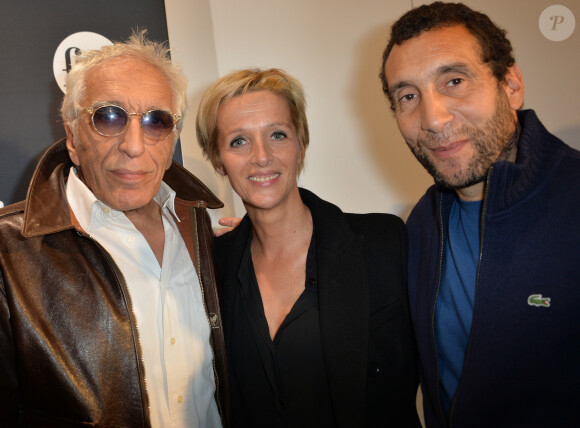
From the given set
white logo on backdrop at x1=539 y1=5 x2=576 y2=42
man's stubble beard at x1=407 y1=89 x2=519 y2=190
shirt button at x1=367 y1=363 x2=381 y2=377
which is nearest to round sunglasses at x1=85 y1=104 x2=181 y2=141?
man's stubble beard at x1=407 y1=89 x2=519 y2=190

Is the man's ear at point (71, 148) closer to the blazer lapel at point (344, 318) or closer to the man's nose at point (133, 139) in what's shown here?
the man's nose at point (133, 139)

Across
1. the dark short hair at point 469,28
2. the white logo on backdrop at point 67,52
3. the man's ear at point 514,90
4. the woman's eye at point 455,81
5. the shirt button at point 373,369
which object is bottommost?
the shirt button at point 373,369

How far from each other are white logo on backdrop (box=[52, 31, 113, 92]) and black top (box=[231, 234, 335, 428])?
5.84ft

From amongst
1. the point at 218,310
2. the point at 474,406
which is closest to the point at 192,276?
the point at 218,310

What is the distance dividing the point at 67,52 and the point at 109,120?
3.42 feet

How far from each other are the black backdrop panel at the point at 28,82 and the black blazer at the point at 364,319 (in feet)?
4.55

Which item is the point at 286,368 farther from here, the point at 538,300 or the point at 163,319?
the point at 538,300

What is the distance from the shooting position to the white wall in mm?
3273

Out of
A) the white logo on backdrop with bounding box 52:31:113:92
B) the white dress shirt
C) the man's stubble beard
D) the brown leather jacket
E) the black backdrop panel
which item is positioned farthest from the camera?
the white logo on backdrop with bounding box 52:31:113:92

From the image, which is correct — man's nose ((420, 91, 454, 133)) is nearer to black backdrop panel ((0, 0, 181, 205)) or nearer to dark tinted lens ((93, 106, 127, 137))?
dark tinted lens ((93, 106, 127, 137))

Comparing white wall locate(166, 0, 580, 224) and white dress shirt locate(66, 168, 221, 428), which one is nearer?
white dress shirt locate(66, 168, 221, 428)

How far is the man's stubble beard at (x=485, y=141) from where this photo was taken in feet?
5.60

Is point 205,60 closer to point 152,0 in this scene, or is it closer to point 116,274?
point 152,0

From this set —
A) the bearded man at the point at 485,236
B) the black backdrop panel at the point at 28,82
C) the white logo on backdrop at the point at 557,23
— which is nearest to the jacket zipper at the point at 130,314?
the black backdrop panel at the point at 28,82
